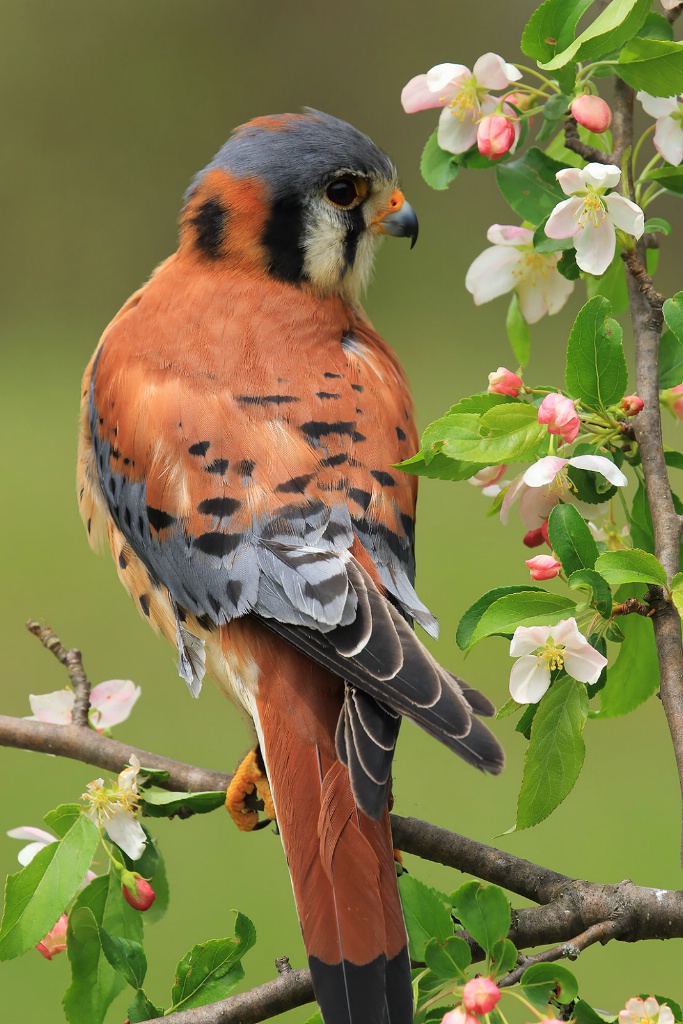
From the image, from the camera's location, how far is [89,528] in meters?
2.38

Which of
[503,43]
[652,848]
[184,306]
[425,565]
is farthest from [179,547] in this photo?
[503,43]

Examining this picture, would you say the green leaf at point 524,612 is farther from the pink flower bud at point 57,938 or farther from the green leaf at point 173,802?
the pink flower bud at point 57,938

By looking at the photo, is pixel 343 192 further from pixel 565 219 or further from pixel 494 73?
pixel 565 219

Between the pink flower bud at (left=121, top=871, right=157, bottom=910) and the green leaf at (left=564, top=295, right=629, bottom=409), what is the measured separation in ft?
2.69

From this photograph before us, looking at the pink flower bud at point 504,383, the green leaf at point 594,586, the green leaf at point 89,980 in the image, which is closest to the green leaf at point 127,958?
the green leaf at point 89,980

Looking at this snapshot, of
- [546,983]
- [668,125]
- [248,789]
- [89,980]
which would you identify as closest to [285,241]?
[668,125]

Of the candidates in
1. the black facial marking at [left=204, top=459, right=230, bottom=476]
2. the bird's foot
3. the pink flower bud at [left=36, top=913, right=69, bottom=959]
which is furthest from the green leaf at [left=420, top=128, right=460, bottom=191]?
the pink flower bud at [left=36, top=913, right=69, bottom=959]

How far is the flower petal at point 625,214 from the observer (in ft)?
4.83

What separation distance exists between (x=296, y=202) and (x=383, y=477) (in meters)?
0.67

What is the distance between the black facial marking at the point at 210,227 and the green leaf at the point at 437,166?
713 mm

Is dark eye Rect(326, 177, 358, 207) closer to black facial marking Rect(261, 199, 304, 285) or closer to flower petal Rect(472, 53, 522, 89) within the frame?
black facial marking Rect(261, 199, 304, 285)

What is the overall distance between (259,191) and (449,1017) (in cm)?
155

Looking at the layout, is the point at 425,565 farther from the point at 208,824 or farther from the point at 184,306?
the point at 184,306

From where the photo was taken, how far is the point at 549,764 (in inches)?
53.2
